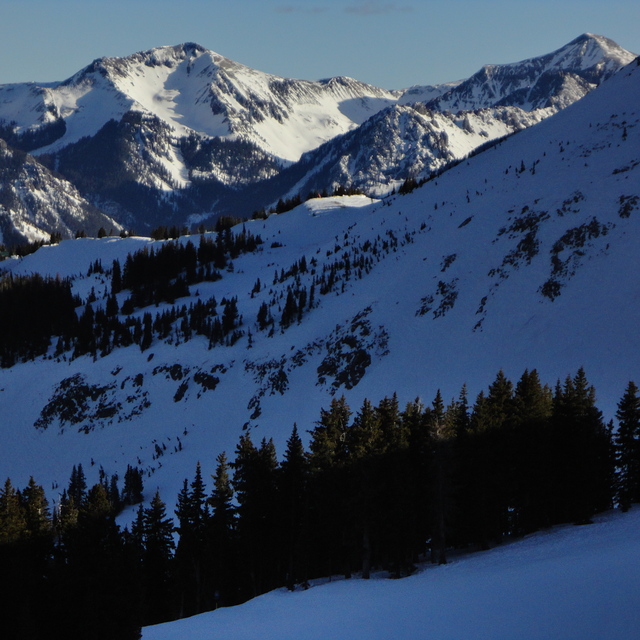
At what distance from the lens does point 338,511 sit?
44719 mm

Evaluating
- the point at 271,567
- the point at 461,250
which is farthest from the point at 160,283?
the point at 271,567

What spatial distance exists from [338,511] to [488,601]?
1659 cm

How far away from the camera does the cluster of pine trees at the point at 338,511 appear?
133ft

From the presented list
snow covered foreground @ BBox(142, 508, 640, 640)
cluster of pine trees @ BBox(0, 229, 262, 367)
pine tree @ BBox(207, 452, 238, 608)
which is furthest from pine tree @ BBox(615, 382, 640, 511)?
cluster of pine trees @ BBox(0, 229, 262, 367)

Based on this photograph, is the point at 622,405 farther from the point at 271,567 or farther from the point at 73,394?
the point at 73,394

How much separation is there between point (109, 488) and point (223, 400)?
21746 mm

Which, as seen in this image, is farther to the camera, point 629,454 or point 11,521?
point 629,454

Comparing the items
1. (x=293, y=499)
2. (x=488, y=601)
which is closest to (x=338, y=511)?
(x=293, y=499)

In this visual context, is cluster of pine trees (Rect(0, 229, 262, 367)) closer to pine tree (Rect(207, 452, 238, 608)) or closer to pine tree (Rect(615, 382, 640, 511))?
pine tree (Rect(207, 452, 238, 608))

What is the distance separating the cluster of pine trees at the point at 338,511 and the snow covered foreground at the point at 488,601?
2842 millimetres

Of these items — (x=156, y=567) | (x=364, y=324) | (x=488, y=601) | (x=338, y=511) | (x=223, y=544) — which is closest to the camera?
(x=488, y=601)

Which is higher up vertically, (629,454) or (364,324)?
(364,324)

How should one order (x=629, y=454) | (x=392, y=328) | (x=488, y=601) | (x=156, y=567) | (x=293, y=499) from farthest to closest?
(x=392, y=328) → (x=156, y=567) → (x=293, y=499) → (x=629, y=454) → (x=488, y=601)

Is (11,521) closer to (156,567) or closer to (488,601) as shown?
(156,567)
